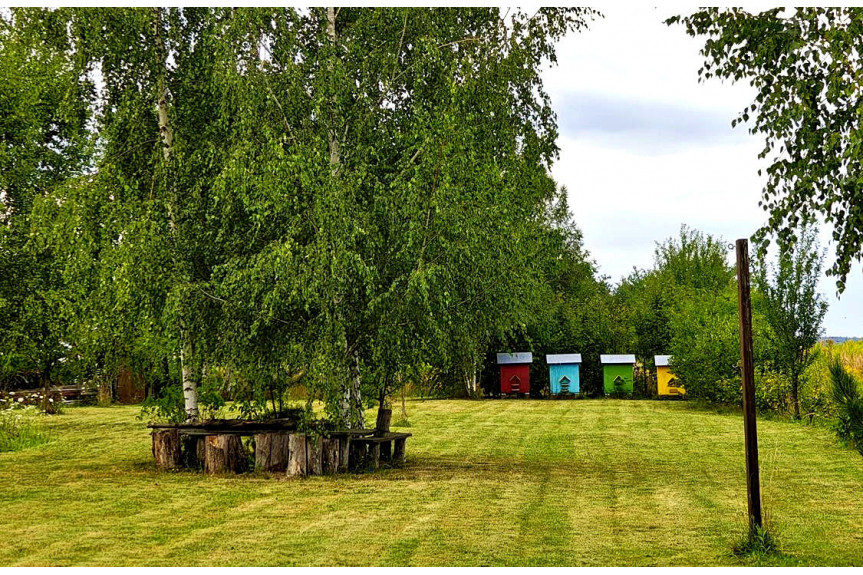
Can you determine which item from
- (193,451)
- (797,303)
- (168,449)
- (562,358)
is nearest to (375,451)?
(193,451)

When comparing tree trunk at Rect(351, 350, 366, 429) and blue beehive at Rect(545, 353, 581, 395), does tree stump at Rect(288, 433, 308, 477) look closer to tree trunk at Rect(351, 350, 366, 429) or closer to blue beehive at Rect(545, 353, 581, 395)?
tree trunk at Rect(351, 350, 366, 429)

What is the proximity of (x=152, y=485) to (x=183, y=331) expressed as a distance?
2.10 m

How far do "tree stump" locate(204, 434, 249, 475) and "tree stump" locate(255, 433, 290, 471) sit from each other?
315 mm

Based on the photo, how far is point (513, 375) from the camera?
36219 mm

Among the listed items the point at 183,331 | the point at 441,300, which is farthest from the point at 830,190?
the point at 183,331

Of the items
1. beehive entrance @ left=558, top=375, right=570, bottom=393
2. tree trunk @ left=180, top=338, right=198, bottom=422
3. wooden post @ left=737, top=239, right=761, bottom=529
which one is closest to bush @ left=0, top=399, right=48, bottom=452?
tree trunk @ left=180, top=338, right=198, bottom=422

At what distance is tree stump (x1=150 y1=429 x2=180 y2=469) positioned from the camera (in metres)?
13.9

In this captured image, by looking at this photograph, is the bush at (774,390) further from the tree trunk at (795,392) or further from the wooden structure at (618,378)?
the wooden structure at (618,378)

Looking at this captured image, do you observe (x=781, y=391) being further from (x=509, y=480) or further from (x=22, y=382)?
(x=22, y=382)

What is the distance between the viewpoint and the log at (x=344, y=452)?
43.3 feet

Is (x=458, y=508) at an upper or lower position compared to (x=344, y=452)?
lower

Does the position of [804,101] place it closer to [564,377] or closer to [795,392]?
[795,392]

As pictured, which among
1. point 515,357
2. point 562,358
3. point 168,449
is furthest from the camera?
point 562,358

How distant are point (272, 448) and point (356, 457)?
1259mm
